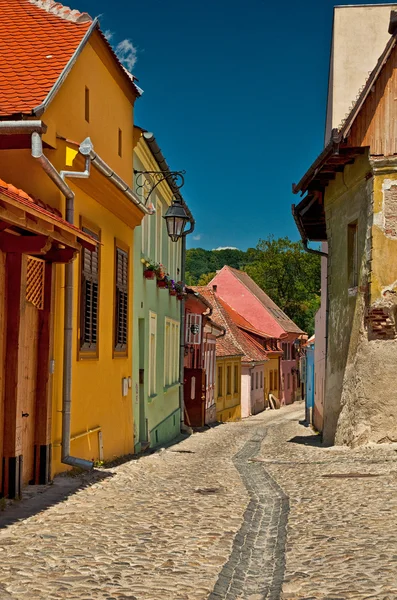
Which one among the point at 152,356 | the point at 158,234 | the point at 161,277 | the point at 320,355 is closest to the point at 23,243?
the point at 161,277

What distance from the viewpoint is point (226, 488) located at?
10273mm

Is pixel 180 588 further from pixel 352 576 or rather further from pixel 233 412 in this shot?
pixel 233 412

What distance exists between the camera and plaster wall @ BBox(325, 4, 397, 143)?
60.6ft

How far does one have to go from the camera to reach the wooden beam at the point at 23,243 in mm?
7969

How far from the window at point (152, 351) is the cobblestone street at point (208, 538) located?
635 centimetres

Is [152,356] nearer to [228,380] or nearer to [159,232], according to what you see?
[159,232]

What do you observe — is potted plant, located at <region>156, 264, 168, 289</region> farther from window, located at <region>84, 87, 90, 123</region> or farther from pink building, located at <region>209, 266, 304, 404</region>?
pink building, located at <region>209, 266, 304, 404</region>

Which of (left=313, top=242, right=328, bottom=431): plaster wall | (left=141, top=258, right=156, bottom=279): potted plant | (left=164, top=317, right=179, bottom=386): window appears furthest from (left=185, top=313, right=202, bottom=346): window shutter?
(left=141, top=258, right=156, bottom=279): potted plant

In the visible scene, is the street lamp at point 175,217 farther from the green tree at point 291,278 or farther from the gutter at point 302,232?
the green tree at point 291,278

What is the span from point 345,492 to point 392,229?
616cm

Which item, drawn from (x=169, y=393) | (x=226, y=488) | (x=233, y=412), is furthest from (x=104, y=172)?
(x=233, y=412)

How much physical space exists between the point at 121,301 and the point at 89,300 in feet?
7.90

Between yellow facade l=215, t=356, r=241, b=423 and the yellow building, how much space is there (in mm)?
22531

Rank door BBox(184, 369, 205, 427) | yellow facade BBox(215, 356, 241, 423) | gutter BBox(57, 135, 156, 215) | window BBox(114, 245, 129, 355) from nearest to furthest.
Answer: gutter BBox(57, 135, 156, 215) < window BBox(114, 245, 129, 355) < door BBox(184, 369, 205, 427) < yellow facade BBox(215, 356, 241, 423)
